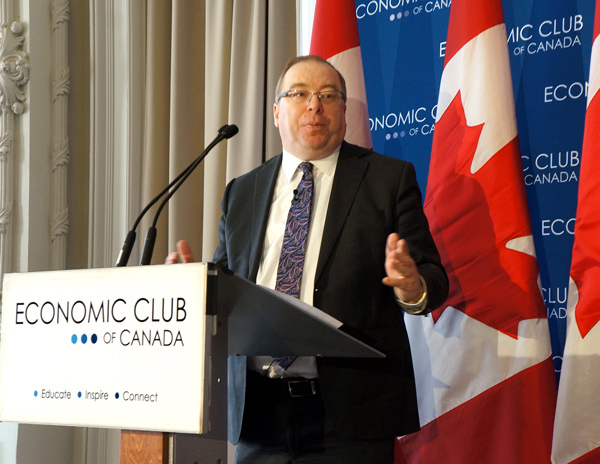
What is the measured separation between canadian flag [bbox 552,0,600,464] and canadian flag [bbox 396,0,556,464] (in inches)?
4.3

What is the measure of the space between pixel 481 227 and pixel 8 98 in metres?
2.37

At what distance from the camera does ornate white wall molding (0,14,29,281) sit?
335 centimetres

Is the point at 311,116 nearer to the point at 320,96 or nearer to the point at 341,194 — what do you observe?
the point at 320,96

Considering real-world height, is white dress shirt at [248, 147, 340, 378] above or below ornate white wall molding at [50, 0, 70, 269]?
below

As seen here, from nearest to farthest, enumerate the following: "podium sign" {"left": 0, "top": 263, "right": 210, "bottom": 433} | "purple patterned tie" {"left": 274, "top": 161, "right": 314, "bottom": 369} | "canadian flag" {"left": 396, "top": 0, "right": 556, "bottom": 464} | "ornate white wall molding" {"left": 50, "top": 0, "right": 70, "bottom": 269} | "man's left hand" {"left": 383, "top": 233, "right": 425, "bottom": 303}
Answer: "podium sign" {"left": 0, "top": 263, "right": 210, "bottom": 433} < "man's left hand" {"left": 383, "top": 233, "right": 425, "bottom": 303} < "purple patterned tie" {"left": 274, "top": 161, "right": 314, "bottom": 369} < "canadian flag" {"left": 396, "top": 0, "right": 556, "bottom": 464} < "ornate white wall molding" {"left": 50, "top": 0, "right": 70, "bottom": 269}

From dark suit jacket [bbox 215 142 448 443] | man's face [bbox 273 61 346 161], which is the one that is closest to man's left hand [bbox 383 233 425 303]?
dark suit jacket [bbox 215 142 448 443]

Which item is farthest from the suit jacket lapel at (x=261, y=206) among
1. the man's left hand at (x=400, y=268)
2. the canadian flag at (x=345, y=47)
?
the canadian flag at (x=345, y=47)

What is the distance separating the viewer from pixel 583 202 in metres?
2.21

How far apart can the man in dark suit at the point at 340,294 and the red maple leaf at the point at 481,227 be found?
488mm

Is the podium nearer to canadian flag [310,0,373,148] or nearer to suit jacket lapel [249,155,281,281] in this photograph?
suit jacket lapel [249,155,281,281]

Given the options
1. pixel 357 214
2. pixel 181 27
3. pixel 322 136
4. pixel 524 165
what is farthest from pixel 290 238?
pixel 181 27

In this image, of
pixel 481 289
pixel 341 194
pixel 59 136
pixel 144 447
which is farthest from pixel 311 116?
pixel 59 136

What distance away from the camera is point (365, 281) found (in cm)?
191

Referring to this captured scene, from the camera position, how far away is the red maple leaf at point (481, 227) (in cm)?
234
